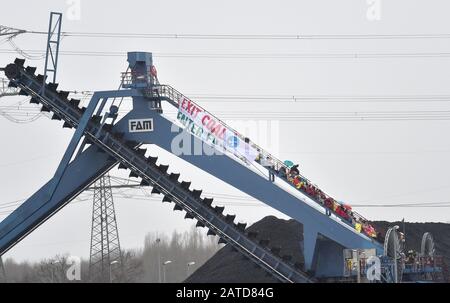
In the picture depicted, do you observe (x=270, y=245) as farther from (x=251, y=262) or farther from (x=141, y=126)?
(x=141, y=126)

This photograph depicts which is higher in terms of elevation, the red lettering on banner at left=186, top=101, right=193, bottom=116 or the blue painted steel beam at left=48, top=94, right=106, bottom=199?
the red lettering on banner at left=186, top=101, right=193, bottom=116

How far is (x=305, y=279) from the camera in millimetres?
74062

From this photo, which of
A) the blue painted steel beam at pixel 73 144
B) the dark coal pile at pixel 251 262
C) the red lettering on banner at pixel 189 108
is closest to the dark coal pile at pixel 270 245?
the dark coal pile at pixel 251 262

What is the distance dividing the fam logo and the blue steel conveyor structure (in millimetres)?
62

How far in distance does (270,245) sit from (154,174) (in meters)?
13.8

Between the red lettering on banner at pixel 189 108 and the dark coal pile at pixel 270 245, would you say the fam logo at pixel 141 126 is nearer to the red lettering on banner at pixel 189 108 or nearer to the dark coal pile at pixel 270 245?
the red lettering on banner at pixel 189 108

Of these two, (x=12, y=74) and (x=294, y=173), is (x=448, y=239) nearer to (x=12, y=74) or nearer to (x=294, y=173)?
(x=294, y=173)

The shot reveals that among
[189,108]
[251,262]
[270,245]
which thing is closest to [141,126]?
[189,108]

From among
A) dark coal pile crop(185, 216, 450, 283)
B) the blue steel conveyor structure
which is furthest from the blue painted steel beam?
dark coal pile crop(185, 216, 450, 283)

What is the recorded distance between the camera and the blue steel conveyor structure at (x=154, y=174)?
242 feet

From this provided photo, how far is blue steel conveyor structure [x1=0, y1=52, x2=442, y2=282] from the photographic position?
73875 millimetres

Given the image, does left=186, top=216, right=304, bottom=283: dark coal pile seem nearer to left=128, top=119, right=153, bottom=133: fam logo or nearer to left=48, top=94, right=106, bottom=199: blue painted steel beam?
left=128, top=119, right=153, bottom=133: fam logo

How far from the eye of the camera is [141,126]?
75500 millimetres

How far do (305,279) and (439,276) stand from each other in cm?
830
